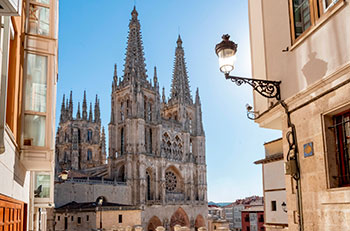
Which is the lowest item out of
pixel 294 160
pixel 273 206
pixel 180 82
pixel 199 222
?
pixel 199 222

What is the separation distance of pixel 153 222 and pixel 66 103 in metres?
31.6

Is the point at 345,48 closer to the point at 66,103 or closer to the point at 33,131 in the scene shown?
the point at 33,131

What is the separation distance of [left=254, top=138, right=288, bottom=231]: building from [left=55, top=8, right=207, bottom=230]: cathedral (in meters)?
35.7

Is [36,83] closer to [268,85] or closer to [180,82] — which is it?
[268,85]

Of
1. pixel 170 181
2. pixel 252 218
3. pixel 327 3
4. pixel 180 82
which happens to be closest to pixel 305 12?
pixel 327 3

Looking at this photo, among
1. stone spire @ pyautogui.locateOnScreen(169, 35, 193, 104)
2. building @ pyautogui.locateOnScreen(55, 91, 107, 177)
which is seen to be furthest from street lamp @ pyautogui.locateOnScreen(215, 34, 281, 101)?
building @ pyautogui.locateOnScreen(55, 91, 107, 177)

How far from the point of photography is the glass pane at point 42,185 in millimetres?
13195

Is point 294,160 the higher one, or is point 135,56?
point 135,56

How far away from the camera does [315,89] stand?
5.46 meters

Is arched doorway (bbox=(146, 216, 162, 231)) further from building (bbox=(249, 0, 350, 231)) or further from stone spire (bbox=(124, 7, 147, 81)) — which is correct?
building (bbox=(249, 0, 350, 231))

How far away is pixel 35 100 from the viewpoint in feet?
23.7

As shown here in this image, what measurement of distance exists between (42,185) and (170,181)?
1813 inches

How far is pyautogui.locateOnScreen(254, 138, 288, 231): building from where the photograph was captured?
1223 centimetres

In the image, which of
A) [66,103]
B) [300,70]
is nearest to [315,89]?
[300,70]
